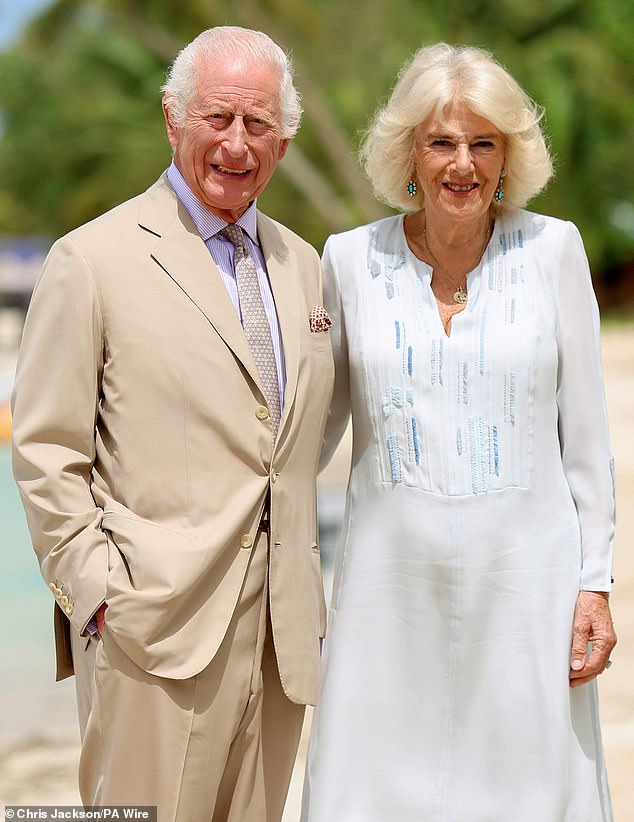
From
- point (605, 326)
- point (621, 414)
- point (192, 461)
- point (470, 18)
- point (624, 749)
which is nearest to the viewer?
point (192, 461)

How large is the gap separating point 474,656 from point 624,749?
1984mm

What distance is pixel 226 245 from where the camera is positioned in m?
2.86

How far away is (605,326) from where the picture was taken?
28.3 meters

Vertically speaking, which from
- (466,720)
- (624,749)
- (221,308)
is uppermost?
(221,308)

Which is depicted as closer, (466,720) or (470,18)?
(466,720)

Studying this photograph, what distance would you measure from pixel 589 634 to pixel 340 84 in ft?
98.5

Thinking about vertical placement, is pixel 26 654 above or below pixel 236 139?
below

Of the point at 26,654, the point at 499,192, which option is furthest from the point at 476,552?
the point at 26,654

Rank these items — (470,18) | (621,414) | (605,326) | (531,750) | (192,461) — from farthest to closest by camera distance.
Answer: (470,18) → (605,326) → (621,414) → (531,750) → (192,461)

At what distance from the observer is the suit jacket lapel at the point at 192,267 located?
2703 mm

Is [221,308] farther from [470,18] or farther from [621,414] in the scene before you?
[470,18]

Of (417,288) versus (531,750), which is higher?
(417,288)

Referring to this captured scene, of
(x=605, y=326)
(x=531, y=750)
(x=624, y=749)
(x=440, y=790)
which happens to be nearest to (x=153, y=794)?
(x=440, y=790)

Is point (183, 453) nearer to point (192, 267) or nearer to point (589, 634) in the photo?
point (192, 267)
